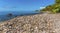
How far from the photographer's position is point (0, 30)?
52.5 feet

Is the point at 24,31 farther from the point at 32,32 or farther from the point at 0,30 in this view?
the point at 0,30

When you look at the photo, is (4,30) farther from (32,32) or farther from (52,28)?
(52,28)

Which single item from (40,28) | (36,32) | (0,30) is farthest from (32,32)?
(0,30)

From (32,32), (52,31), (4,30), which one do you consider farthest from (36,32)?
(4,30)

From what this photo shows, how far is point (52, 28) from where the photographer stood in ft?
55.8

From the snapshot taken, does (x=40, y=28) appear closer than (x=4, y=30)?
No

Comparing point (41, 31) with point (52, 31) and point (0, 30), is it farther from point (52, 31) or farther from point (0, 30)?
point (0, 30)

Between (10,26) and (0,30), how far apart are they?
147 cm

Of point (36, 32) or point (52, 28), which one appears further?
point (52, 28)

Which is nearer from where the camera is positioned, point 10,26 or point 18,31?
point 18,31

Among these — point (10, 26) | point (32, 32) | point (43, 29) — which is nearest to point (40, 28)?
point (43, 29)

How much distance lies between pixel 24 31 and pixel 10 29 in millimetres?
1104

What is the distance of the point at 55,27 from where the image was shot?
1739 cm

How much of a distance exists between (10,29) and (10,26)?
1.24 m
